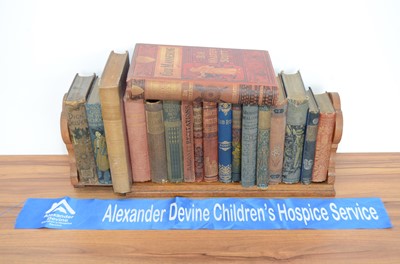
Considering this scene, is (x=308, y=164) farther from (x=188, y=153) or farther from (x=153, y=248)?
(x=153, y=248)

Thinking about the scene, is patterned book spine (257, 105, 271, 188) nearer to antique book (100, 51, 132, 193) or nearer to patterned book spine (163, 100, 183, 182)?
patterned book spine (163, 100, 183, 182)

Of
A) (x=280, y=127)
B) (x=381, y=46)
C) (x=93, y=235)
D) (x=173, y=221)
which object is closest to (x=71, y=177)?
(x=93, y=235)

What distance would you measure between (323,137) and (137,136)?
1.37ft

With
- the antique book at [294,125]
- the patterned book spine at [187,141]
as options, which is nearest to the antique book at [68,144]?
the patterned book spine at [187,141]

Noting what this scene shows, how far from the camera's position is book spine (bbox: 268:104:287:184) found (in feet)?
3.21

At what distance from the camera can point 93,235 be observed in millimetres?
977

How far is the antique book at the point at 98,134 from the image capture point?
0.98 meters

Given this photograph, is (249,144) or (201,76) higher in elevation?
(201,76)

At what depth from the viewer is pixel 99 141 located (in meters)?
1.02

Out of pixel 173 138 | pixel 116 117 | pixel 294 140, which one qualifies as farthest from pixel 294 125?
pixel 116 117

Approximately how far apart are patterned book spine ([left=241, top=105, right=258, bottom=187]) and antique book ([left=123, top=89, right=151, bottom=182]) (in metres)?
0.22

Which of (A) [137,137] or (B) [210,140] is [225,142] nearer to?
(B) [210,140]

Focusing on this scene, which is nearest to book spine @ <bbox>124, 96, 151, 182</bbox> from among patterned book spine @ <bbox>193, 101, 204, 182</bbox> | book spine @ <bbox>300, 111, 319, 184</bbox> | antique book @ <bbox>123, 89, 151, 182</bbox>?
antique book @ <bbox>123, 89, 151, 182</bbox>

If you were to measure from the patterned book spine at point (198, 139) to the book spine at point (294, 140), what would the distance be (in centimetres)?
19
